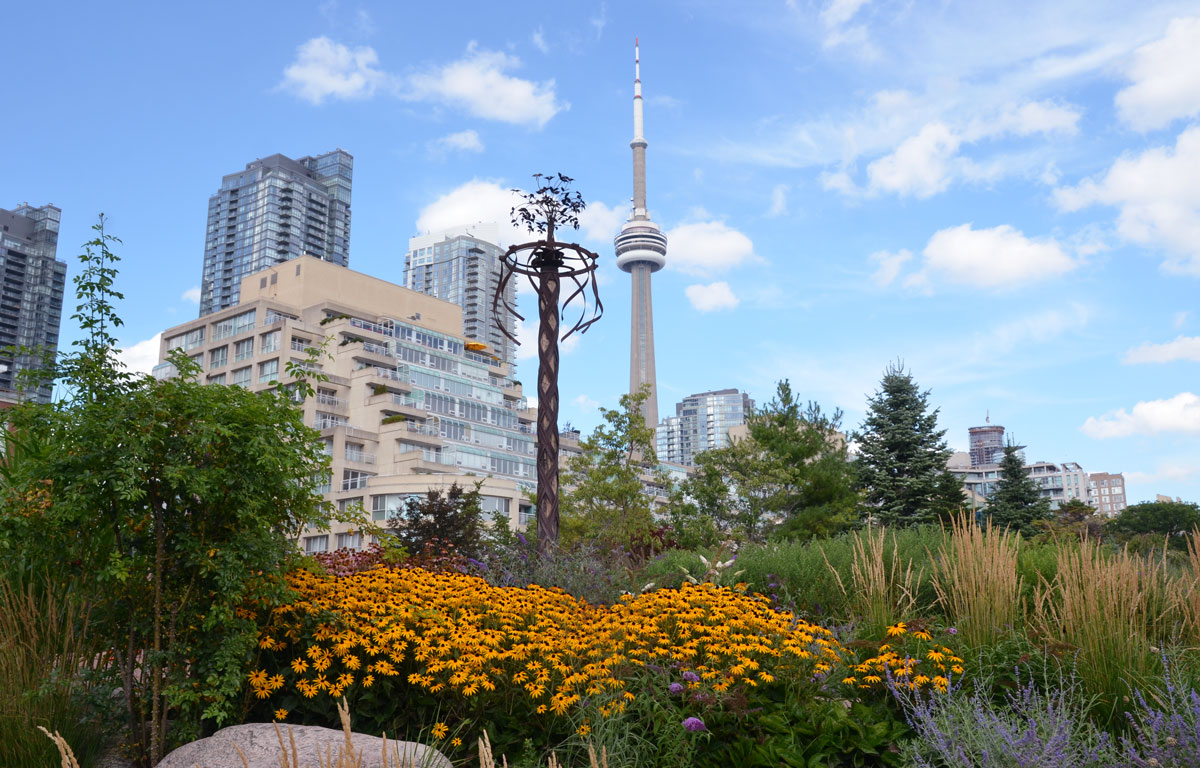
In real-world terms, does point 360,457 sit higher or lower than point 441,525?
higher

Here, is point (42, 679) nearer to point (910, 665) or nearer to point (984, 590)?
point (910, 665)

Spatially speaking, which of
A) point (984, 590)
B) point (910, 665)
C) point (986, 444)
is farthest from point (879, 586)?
point (986, 444)

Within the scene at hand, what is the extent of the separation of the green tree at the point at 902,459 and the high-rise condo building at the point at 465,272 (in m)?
113

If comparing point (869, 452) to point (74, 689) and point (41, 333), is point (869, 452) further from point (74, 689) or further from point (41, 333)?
point (41, 333)

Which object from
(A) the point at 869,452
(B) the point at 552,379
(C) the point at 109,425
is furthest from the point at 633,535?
(C) the point at 109,425

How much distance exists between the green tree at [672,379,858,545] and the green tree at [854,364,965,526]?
873mm

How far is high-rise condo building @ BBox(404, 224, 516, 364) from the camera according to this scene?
14388cm

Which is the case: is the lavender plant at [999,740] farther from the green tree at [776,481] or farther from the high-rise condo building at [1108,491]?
the high-rise condo building at [1108,491]

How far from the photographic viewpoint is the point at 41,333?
10938 centimetres

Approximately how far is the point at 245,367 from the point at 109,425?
64.6 metres

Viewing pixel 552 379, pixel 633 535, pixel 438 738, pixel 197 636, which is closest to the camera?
pixel 438 738

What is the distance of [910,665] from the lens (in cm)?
495

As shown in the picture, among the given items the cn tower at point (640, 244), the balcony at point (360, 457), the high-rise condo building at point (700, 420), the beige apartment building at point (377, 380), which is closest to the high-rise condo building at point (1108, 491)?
the high-rise condo building at point (700, 420)

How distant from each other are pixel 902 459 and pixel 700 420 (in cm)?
16420
